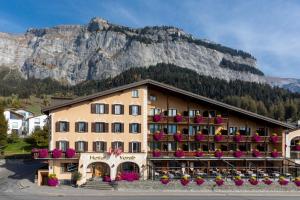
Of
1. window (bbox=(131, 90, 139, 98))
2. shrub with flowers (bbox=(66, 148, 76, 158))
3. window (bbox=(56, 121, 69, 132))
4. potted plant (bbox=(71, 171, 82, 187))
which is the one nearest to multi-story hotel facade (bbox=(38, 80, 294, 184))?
window (bbox=(131, 90, 139, 98))

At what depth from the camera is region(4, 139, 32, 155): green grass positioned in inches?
3375

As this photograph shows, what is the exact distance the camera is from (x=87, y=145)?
51.8m

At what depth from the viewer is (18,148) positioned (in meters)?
90.2

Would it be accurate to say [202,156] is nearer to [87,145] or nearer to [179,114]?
[179,114]

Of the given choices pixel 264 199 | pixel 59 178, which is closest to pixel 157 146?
pixel 59 178

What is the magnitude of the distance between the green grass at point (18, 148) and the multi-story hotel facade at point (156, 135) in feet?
121

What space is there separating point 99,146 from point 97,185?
675 centimetres

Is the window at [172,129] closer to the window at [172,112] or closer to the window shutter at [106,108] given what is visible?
the window at [172,112]

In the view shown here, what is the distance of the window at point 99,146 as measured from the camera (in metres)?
52.1

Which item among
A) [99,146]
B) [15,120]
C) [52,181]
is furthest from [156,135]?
[15,120]

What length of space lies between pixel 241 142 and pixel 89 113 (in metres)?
19.3

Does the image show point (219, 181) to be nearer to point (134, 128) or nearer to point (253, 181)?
point (253, 181)

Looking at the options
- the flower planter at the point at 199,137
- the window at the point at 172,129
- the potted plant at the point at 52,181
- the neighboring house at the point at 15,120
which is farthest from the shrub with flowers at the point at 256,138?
the neighboring house at the point at 15,120

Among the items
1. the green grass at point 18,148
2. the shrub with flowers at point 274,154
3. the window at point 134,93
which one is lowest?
the green grass at point 18,148
